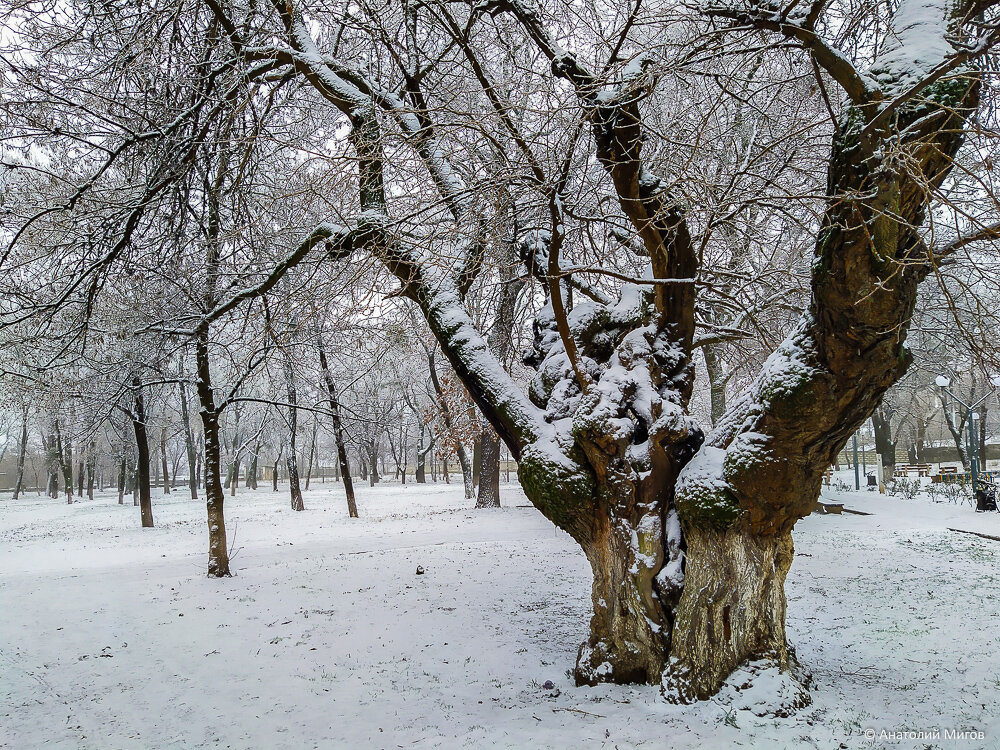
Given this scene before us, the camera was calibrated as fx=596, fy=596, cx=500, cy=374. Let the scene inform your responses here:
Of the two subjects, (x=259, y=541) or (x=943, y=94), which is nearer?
(x=943, y=94)

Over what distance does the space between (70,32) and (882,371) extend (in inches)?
263

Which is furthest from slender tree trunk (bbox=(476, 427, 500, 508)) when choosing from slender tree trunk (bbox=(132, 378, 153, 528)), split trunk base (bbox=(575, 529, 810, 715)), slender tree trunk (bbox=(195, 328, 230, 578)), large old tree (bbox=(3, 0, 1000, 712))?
split trunk base (bbox=(575, 529, 810, 715))

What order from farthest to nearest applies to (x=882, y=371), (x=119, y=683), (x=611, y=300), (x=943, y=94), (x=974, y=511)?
(x=974, y=511) → (x=611, y=300) → (x=119, y=683) → (x=882, y=371) → (x=943, y=94)

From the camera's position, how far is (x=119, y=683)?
16.4ft

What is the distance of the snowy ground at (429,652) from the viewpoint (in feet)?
12.9

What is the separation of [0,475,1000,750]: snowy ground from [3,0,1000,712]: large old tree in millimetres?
613

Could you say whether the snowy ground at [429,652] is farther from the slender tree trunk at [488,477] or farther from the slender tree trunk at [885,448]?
the slender tree trunk at [885,448]

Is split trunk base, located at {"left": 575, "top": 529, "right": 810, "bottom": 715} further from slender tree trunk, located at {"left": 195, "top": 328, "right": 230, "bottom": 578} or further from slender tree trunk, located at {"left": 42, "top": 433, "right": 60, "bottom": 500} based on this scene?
slender tree trunk, located at {"left": 42, "top": 433, "right": 60, "bottom": 500}

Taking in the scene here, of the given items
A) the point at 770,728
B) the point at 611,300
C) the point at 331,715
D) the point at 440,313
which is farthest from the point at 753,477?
the point at 331,715

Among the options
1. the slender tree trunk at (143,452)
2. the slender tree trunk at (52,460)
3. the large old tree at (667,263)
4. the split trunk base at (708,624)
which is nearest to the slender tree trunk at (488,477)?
the slender tree trunk at (143,452)

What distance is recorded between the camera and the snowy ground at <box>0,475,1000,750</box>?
3936mm

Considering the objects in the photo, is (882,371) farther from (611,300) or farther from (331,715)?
(331,715)

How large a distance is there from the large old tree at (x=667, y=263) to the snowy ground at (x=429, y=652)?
2.01ft

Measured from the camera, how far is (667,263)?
4.68m
